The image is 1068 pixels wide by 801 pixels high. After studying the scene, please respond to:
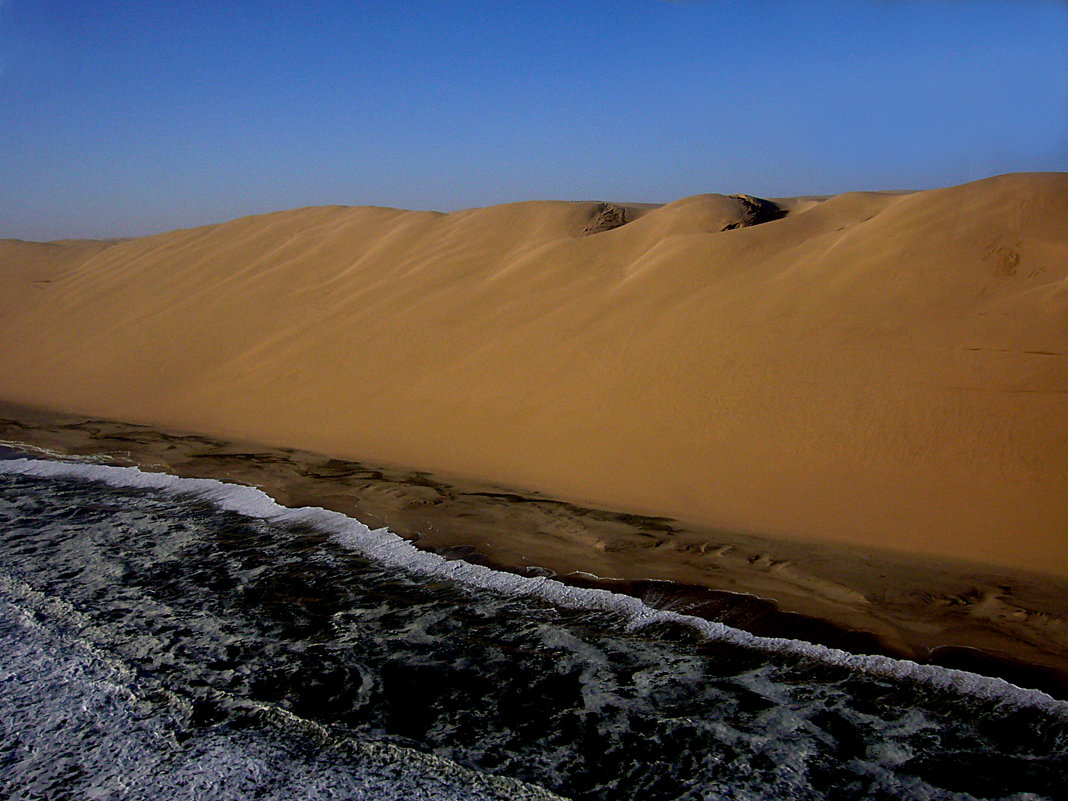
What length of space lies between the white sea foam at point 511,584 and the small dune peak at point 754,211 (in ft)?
27.3

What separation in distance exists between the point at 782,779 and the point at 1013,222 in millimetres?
6547

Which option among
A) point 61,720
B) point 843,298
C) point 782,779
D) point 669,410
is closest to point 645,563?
point 782,779

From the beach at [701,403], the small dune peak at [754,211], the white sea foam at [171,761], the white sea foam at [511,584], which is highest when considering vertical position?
the small dune peak at [754,211]

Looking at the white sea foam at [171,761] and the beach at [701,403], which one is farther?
the beach at [701,403]

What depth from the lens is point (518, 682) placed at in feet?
11.3

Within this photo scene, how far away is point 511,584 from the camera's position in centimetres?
449

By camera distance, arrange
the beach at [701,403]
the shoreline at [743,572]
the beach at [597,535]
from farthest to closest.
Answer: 1. the beach at [701,403]
2. the shoreline at [743,572]
3. the beach at [597,535]

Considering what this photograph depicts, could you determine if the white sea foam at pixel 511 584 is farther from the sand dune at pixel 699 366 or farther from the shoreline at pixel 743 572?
the sand dune at pixel 699 366

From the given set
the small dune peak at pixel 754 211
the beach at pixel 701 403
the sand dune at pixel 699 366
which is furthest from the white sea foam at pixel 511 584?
the small dune peak at pixel 754 211

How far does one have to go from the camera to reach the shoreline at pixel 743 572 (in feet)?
12.1

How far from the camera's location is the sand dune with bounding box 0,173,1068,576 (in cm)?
536

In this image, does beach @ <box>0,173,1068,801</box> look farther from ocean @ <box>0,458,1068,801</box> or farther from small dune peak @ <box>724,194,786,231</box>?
small dune peak @ <box>724,194,786,231</box>

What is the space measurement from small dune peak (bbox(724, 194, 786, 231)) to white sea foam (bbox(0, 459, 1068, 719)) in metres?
8.33

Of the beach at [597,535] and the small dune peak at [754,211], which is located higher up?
the small dune peak at [754,211]
